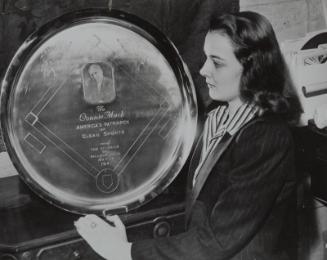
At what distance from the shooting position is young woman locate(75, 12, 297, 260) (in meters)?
1.05

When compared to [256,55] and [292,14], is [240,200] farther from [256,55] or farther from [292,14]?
[292,14]

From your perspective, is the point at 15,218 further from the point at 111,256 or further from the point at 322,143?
the point at 322,143

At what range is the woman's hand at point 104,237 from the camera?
104 cm

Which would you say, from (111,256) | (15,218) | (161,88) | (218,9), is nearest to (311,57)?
(218,9)

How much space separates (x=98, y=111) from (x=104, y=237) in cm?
32

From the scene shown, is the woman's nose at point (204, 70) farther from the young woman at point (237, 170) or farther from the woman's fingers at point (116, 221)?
the woman's fingers at point (116, 221)

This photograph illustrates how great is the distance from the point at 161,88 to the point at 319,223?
3.43 feet

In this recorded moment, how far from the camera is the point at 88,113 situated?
1.04 m

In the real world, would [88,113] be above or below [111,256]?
above

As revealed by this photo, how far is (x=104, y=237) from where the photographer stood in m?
1.05

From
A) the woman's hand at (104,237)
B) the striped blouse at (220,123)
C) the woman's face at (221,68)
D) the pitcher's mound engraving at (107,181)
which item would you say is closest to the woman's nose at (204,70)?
the woman's face at (221,68)

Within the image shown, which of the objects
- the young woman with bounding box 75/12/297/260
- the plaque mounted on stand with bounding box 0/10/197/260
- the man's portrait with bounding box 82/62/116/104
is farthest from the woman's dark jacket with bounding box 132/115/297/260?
the man's portrait with bounding box 82/62/116/104

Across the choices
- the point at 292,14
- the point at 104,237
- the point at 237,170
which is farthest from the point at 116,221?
the point at 292,14

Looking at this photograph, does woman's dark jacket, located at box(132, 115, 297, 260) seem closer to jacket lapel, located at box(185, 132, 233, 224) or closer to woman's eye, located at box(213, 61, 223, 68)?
jacket lapel, located at box(185, 132, 233, 224)
